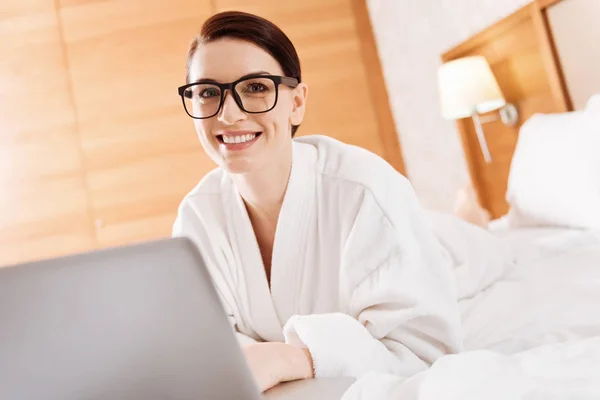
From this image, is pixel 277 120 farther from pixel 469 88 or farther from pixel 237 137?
pixel 469 88

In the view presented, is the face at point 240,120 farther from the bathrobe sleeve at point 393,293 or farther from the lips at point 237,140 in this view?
the bathrobe sleeve at point 393,293

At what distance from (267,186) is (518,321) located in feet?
1.89

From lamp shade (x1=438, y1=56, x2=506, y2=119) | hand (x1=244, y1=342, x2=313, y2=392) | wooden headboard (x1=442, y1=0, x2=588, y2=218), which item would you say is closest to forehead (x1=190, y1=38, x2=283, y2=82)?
hand (x1=244, y1=342, x2=313, y2=392)

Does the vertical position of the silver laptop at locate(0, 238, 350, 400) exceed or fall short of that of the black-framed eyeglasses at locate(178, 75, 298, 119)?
it falls short

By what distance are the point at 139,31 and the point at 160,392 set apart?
3.49 meters

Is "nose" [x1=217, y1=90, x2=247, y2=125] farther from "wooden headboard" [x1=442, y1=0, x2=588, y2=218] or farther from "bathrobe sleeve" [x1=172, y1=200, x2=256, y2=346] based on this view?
"wooden headboard" [x1=442, y1=0, x2=588, y2=218]

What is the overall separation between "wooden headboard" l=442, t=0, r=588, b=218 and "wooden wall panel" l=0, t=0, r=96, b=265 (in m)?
2.20

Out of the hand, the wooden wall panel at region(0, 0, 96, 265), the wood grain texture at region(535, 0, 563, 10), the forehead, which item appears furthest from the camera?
the wooden wall panel at region(0, 0, 96, 265)

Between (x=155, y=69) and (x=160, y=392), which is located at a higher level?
(x=155, y=69)

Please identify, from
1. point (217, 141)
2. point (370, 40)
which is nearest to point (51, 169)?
point (370, 40)

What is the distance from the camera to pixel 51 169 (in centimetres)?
360

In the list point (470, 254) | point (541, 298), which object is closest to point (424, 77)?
point (470, 254)

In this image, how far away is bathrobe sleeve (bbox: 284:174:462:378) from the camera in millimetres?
861

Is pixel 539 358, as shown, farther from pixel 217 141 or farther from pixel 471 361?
pixel 217 141
